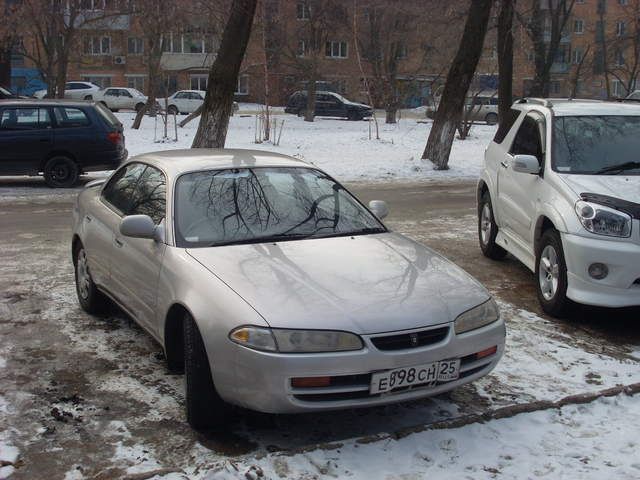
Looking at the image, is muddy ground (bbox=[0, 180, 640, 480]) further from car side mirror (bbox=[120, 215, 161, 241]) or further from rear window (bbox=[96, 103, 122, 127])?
rear window (bbox=[96, 103, 122, 127])

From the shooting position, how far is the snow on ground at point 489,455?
144 inches

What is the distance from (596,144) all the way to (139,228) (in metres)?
4.16

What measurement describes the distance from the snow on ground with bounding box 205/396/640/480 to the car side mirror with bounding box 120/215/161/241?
168 centimetres

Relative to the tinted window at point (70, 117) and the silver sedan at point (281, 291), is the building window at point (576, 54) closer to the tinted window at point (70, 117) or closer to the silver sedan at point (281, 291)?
the tinted window at point (70, 117)

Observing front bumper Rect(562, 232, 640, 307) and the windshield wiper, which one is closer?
front bumper Rect(562, 232, 640, 307)

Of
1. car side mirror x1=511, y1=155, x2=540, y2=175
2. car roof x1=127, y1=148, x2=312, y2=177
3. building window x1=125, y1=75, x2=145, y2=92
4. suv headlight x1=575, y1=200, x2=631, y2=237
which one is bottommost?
suv headlight x1=575, y1=200, x2=631, y2=237

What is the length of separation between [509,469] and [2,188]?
12.8 m

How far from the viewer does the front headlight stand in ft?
13.5

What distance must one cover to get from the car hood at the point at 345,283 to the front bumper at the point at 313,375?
0.46 ft

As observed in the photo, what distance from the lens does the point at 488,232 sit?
8453mm

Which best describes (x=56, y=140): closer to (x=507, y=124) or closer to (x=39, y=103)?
(x=39, y=103)

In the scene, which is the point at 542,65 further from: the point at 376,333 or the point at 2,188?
the point at 376,333

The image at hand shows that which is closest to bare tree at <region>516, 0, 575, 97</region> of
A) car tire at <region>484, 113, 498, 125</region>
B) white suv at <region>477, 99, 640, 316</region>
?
car tire at <region>484, 113, 498, 125</region>

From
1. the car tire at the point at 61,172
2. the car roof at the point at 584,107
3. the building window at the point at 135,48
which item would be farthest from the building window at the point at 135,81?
the car roof at the point at 584,107
